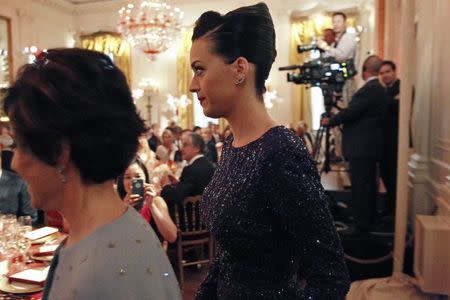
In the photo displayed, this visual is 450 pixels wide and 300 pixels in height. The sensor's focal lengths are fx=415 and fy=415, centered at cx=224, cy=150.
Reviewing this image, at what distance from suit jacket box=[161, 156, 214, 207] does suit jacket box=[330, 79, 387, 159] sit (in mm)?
1277

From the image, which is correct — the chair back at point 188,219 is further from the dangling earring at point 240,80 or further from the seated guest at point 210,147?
the seated guest at point 210,147

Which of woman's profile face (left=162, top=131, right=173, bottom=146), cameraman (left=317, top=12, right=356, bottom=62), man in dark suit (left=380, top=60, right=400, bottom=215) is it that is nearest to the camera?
man in dark suit (left=380, top=60, right=400, bottom=215)

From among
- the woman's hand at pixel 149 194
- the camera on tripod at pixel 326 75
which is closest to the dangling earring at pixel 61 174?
the woman's hand at pixel 149 194

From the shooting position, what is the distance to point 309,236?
849mm

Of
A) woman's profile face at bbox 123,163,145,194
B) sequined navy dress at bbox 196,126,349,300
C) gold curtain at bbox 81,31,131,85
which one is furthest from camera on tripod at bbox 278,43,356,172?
gold curtain at bbox 81,31,131,85

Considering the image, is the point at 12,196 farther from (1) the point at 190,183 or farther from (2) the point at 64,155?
(2) the point at 64,155

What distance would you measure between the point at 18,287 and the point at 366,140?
111 inches

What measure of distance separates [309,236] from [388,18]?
5921mm

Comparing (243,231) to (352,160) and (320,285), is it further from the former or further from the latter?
(352,160)

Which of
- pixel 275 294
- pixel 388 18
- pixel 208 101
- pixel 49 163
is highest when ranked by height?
pixel 388 18

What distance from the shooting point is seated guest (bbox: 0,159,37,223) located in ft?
10.2

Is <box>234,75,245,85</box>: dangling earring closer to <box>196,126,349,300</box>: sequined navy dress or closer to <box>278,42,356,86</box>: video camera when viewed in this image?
<box>196,126,349,300</box>: sequined navy dress

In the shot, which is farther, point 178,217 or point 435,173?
point 178,217

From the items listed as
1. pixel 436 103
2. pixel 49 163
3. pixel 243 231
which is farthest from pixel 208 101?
pixel 436 103
